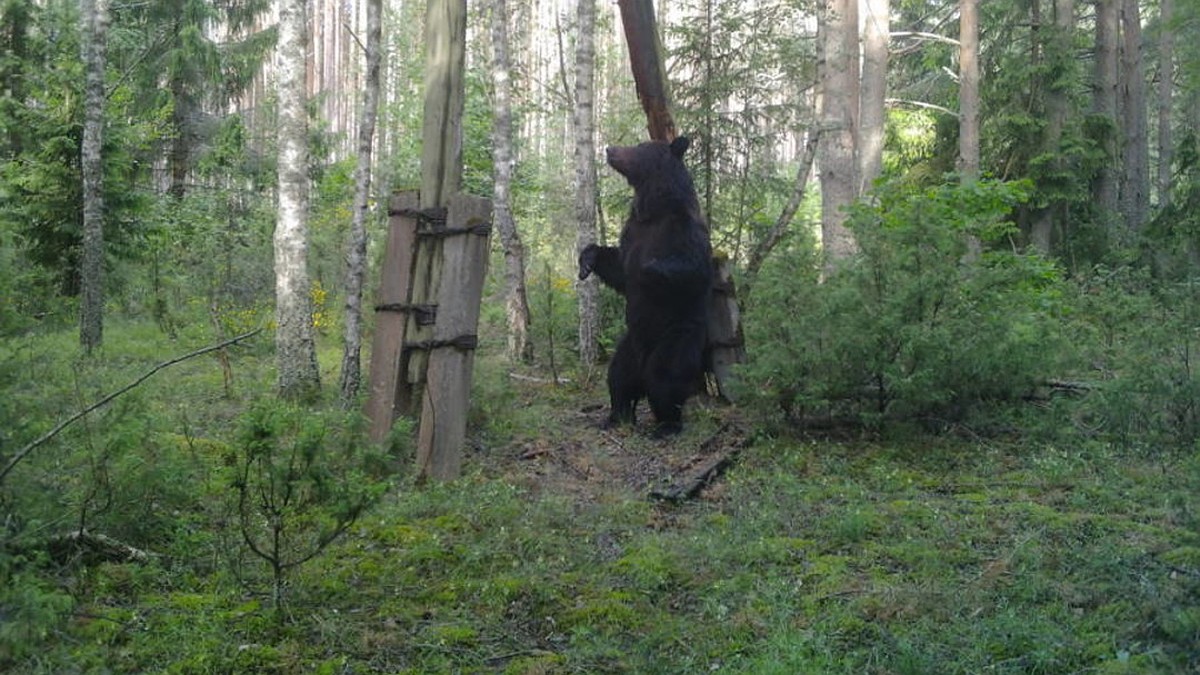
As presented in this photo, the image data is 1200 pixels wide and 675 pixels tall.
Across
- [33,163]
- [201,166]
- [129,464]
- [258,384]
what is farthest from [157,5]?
[129,464]

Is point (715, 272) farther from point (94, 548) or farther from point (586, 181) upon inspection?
point (94, 548)

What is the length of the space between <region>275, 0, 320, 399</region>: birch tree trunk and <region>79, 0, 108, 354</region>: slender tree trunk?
3562 mm

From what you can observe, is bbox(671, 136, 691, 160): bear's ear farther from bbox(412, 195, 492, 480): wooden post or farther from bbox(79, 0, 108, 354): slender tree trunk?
bbox(79, 0, 108, 354): slender tree trunk

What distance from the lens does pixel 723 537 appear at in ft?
20.4

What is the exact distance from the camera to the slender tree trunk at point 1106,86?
2245 centimetres

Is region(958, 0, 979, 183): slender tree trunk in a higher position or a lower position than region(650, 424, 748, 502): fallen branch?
higher

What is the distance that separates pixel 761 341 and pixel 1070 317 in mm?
5852

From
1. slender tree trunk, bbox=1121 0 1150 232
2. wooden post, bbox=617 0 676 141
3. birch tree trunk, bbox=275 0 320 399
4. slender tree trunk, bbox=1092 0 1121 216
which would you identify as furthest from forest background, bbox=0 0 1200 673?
slender tree trunk, bbox=1121 0 1150 232

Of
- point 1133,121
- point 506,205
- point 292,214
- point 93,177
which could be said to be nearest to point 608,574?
point 292,214

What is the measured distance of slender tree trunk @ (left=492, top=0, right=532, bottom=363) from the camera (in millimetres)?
13430

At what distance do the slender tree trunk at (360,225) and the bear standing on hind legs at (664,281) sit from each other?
2.58m

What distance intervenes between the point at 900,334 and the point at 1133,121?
20175 millimetres

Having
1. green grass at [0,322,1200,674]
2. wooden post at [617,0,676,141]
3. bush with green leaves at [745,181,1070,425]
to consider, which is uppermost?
wooden post at [617,0,676,141]

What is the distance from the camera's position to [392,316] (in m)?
7.91
